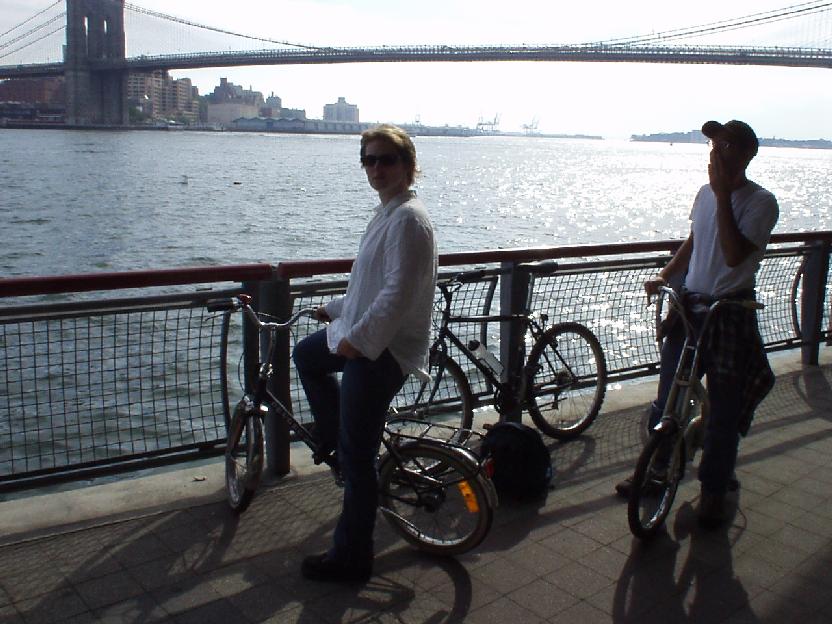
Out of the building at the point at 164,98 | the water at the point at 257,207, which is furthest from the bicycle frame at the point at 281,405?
the building at the point at 164,98

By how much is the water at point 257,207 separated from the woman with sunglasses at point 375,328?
1664 centimetres

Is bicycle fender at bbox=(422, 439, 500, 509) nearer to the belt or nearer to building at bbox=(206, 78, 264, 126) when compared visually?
the belt

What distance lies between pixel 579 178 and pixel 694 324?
79039 mm

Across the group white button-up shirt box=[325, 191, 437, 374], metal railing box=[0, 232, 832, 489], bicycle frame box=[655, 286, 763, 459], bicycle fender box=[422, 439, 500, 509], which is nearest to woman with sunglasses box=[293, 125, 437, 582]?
white button-up shirt box=[325, 191, 437, 374]

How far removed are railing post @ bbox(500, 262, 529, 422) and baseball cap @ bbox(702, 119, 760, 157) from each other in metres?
1.54

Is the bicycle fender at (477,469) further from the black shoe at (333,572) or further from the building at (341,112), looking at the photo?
the building at (341,112)

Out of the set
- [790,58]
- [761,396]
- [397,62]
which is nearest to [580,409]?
[761,396]

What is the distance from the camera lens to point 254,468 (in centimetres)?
390

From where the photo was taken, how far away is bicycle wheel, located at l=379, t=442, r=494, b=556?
3.57m

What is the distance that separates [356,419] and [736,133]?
5.86ft

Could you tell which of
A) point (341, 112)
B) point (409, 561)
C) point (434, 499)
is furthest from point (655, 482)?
point (341, 112)

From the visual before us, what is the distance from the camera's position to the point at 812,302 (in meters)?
6.84

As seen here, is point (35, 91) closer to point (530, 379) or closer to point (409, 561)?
point (530, 379)

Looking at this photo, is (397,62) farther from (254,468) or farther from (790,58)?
(254,468)
